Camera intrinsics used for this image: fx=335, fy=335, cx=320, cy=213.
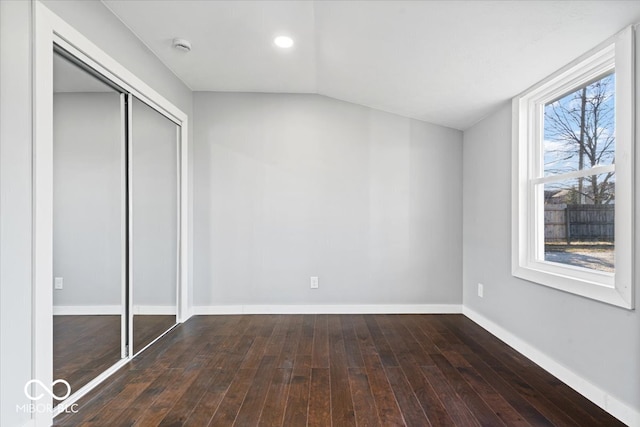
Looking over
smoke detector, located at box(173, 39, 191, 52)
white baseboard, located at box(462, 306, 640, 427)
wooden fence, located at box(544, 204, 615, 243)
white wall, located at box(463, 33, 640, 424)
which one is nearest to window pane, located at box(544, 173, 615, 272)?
wooden fence, located at box(544, 204, 615, 243)

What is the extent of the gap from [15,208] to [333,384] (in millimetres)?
2014

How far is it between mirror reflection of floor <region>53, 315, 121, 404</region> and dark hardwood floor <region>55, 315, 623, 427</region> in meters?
0.13

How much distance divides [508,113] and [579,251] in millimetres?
1337

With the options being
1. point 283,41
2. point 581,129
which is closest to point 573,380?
point 581,129

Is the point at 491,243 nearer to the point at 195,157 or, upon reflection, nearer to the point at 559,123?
the point at 559,123

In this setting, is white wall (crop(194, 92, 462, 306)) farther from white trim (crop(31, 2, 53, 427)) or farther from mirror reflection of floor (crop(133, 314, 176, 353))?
white trim (crop(31, 2, 53, 427))

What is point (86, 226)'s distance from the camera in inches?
85.1

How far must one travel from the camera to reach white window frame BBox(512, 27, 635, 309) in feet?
5.85

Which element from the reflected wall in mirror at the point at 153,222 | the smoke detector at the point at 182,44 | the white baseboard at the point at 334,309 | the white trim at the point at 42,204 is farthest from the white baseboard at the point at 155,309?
the smoke detector at the point at 182,44

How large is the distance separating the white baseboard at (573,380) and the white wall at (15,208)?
3047 mm

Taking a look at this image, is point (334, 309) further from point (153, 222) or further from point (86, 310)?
point (86, 310)

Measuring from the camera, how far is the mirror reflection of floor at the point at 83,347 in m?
1.89

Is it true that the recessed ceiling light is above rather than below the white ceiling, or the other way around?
above

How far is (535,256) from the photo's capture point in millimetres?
2715
